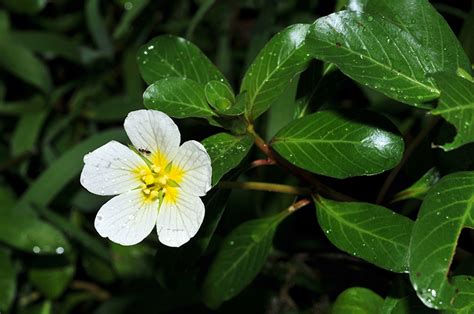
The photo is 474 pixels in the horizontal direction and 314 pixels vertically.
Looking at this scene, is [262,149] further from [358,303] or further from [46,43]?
[46,43]

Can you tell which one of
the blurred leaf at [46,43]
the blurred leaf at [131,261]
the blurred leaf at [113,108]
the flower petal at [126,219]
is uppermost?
the flower petal at [126,219]

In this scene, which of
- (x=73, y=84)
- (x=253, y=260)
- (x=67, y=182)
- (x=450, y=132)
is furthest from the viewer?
(x=73, y=84)

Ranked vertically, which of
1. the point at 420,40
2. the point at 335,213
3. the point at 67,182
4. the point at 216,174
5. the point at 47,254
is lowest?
the point at 47,254

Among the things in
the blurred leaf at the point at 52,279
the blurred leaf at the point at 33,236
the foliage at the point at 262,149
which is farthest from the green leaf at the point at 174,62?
the blurred leaf at the point at 52,279

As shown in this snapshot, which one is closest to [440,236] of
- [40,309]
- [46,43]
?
[40,309]

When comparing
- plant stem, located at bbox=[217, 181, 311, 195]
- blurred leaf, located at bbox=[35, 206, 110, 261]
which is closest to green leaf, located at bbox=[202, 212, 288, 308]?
plant stem, located at bbox=[217, 181, 311, 195]

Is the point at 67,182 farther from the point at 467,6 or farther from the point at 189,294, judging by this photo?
the point at 467,6

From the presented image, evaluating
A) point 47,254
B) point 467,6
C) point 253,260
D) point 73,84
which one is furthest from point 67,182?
point 467,6

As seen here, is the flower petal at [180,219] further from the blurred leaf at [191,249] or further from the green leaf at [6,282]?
the green leaf at [6,282]
